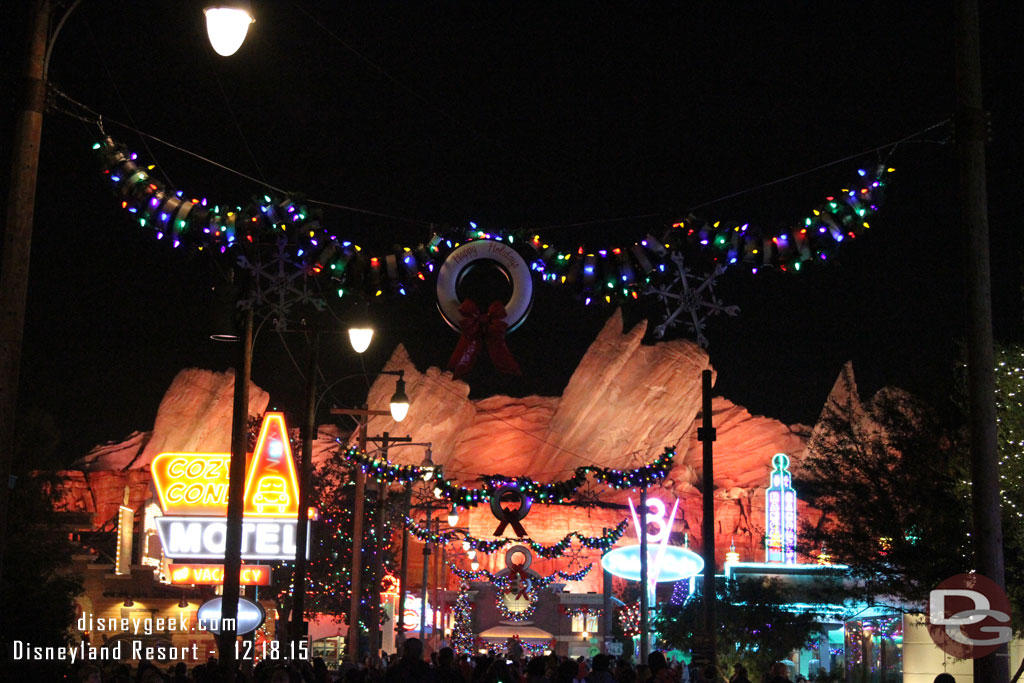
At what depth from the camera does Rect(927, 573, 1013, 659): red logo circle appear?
10469 millimetres

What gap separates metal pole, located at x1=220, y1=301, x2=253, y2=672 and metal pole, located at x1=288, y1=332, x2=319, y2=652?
14.2ft

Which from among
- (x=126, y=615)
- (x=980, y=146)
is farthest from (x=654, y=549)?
(x=980, y=146)

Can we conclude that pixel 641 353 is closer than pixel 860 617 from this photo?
No

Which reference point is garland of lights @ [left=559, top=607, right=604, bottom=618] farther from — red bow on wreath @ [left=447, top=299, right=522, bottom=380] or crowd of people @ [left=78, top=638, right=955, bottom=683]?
red bow on wreath @ [left=447, top=299, right=522, bottom=380]

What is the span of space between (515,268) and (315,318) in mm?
10453

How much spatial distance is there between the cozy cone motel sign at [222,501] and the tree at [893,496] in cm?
1079

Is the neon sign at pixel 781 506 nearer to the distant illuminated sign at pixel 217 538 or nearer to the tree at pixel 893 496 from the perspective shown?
the tree at pixel 893 496

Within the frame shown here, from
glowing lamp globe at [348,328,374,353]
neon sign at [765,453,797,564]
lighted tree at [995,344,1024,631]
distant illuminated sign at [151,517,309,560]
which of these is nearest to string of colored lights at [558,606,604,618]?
neon sign at [765,453,797,564]

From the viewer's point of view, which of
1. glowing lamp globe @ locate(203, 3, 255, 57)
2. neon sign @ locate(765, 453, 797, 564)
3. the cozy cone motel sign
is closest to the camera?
glowing lamp globe @ locate(203, 3, 255, 57)

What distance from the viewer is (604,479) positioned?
22.2 meters

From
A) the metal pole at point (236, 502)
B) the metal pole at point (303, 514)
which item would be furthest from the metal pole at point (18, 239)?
the metal pole at point (303, 514)

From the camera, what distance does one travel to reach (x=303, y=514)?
22906 mm

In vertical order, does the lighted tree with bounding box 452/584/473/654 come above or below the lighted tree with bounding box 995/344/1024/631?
below

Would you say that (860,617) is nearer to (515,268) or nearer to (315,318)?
(315,318)
